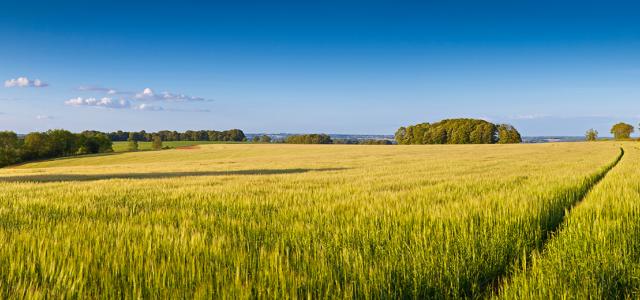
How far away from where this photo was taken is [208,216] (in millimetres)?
4605

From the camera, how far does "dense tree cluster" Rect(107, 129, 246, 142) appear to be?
499ft

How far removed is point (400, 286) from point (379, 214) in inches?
85.2

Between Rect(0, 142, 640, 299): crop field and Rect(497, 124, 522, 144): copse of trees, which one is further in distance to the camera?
Rect(497, 124, 522, 144): copse of trees

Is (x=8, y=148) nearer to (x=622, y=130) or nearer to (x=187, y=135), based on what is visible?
(x=187, y=135)

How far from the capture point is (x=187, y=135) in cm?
15575

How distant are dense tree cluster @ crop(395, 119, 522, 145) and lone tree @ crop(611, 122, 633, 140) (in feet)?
161

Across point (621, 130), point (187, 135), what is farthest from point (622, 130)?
point (187, 135)

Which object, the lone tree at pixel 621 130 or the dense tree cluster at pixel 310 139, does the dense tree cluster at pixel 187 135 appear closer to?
the dense tree cluster at pixel 310 139

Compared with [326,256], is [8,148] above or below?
below

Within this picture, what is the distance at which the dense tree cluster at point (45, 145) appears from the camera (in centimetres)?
8138

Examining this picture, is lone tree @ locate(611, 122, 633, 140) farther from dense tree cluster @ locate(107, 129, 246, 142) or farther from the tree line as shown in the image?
dense tree cluster @ locate(107, 129, 246, 142)

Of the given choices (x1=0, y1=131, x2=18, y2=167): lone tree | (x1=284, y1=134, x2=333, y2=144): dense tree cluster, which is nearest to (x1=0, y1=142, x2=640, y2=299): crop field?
(x1=0, y1=131, x2=18, y2=167): lone tree

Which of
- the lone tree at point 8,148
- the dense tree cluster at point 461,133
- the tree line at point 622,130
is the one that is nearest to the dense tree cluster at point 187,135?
the lone tree at point 8,148

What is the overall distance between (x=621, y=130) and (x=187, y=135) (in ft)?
561
